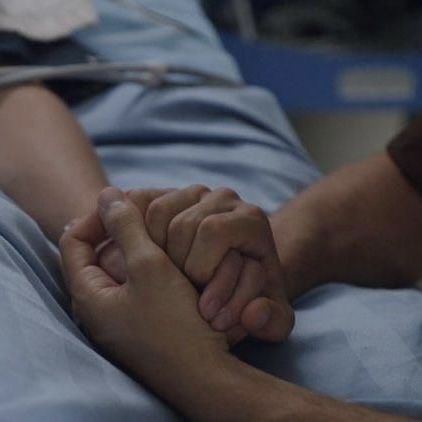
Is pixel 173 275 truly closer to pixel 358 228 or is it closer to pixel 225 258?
pixel 225 258

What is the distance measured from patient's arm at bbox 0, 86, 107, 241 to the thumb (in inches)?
5.4

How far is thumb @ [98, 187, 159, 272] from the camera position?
591 millimetres

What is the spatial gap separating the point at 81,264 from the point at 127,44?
48 centimetres

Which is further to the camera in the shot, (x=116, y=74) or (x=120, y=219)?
(x=116, y=74)

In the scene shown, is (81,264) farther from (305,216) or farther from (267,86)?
(267,86)

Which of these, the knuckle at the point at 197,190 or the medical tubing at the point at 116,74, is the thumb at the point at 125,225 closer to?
the knuckle at the point at 197,190

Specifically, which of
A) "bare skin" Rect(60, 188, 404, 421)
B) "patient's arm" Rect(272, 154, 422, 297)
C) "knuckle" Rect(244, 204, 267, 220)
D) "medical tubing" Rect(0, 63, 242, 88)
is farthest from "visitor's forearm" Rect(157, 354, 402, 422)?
"medical tubing" Rect(0, 63, 242, 88)

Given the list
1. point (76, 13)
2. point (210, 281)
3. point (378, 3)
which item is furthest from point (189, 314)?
point (378, 3)

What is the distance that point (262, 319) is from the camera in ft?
1.98

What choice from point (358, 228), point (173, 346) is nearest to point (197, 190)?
point (173, 346)

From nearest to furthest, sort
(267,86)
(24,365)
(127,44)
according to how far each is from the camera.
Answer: (24,365), (127,44), (267,86)

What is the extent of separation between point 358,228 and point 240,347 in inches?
9.0

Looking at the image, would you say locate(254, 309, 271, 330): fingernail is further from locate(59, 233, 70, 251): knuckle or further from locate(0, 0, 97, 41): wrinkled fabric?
locate(0, 0, 97, 41): wrinkled fabric

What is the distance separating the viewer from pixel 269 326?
615 millimetres
